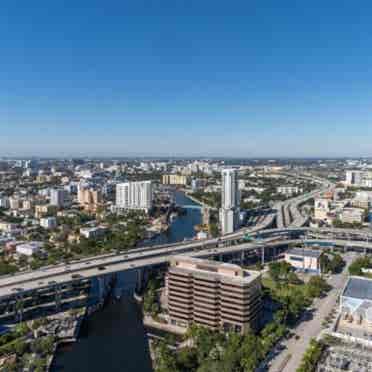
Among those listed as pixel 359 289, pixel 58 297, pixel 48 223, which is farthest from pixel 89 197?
pixel 359 289

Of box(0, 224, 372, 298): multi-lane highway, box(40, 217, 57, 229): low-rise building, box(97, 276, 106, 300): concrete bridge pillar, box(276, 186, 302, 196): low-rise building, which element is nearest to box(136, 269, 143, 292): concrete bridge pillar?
box(0, 224, 372, 298): multi-lane highway

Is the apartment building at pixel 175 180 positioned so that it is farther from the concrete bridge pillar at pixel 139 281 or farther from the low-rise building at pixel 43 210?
the concrete bridge pillar at pixel 139 281

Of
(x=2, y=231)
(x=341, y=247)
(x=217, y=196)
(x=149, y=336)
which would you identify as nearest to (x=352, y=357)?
(x=149, y=336)

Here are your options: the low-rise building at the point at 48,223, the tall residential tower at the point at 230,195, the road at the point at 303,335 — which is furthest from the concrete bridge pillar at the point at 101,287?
the low-rise building at the point at 48,223

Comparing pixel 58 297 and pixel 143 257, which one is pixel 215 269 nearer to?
pixel 58 297

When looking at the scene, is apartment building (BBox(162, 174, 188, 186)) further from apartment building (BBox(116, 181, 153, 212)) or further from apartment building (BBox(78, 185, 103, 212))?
apartment building (BBox(116, 181, 153, 212))

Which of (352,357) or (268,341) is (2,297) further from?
(352,357)
